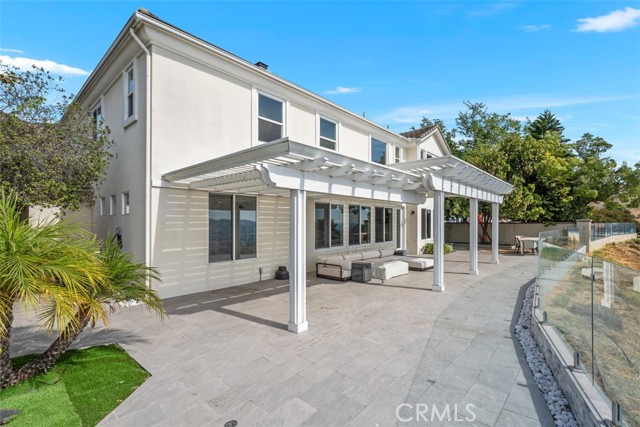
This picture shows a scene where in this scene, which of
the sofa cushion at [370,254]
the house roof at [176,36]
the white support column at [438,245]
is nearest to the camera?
the house roof at [176,36]

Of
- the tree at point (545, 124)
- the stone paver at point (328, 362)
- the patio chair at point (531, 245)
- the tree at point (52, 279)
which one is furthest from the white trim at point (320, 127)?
the tree at point (545, 124)

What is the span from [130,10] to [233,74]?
8.95ft

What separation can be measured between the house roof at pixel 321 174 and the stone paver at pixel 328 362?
2.73m

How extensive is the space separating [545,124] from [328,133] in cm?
3768

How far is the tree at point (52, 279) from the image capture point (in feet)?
10.1

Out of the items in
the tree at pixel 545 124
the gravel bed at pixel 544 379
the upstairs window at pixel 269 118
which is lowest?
the gravel bed at pixel 544 379

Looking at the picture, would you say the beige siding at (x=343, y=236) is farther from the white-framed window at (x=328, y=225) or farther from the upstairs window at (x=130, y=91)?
the upstairs window at (x=130, y=91)

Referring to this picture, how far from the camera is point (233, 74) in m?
8.90

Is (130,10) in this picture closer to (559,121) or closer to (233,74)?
(233,74)

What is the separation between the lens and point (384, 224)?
15.8 metres

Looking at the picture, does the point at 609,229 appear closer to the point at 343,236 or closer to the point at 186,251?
the point at 343,236

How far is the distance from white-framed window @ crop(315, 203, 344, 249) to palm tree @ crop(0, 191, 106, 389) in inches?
347

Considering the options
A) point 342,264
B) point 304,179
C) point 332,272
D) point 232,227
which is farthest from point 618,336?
point 232,227

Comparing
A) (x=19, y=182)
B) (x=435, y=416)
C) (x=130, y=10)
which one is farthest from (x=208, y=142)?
(x=435, y=416)
